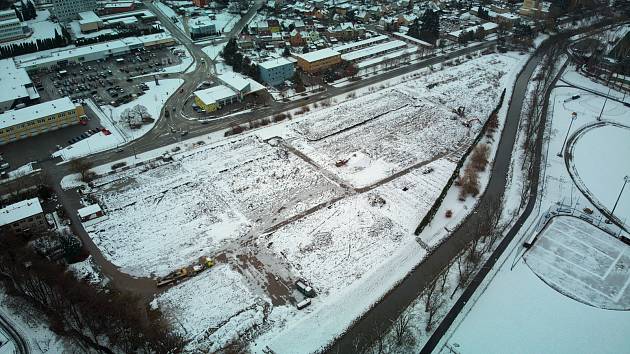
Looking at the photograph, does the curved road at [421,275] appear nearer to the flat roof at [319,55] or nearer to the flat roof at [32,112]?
the flat roof at [319,55]

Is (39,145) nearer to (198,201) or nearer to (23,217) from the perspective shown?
(23,217)

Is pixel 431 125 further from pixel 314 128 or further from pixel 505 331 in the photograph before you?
pixel 505 331

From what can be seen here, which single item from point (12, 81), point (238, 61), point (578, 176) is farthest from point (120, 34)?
point (578, 176)

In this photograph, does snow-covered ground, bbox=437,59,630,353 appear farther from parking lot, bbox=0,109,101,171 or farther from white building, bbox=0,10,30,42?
white building, bbox=0,10,30,42

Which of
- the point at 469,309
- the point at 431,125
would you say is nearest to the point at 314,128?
the point at 431,125

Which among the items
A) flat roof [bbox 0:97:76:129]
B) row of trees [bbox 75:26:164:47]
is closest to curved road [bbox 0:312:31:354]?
flat roof [bbox 0:97:76:129]
